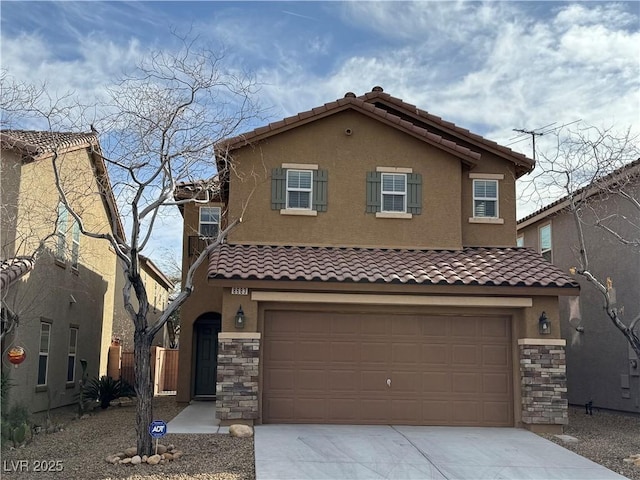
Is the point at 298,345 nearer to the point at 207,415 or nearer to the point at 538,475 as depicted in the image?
the point at 207,415

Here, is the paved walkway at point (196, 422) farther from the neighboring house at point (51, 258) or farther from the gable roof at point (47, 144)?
the gable roof at point (47, 144)

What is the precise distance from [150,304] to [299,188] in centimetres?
1500

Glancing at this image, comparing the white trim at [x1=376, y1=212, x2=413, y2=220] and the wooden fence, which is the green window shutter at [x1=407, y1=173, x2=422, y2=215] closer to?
the white trim at [x1=376, y1=212, x2=413, y2=220]

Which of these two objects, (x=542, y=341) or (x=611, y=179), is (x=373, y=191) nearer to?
(x=542, y=341)

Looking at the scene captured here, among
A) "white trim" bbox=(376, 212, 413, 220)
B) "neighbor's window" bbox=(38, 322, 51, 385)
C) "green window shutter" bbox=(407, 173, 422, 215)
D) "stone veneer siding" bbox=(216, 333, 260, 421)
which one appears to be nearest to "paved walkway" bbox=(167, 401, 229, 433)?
"stone veneer siding" bbox=(216, 333, 260, 421)

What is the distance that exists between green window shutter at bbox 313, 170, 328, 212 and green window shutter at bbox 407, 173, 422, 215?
1.96m

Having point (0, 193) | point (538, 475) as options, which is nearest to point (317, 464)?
point (538, 475)

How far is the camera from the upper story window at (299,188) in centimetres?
1603

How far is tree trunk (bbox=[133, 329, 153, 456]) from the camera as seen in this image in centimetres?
1077

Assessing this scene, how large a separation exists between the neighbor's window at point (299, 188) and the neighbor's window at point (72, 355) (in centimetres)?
747

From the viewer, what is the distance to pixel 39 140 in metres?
15.3

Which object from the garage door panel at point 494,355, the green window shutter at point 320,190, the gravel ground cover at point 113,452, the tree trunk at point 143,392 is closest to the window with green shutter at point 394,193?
the green window shutter at point 320,190

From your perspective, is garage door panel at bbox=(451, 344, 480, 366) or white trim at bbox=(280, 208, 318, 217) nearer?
garage door panel at bbox=(451, 344, 480, 366)

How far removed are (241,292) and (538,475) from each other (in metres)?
6.52
